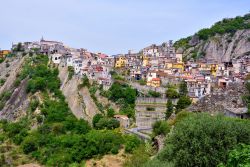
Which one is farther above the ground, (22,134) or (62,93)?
(62,93)

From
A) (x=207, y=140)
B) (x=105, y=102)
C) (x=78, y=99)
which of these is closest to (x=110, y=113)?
(x=105, y=102)

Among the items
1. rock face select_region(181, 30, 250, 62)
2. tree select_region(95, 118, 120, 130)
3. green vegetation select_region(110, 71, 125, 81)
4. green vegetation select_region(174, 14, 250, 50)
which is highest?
green vegetation select_region(174, 14, 250, 50)

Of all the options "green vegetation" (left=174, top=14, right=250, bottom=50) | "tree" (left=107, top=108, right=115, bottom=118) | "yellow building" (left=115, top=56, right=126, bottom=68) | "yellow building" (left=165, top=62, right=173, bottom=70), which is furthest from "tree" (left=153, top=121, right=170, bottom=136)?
"green vegetation" (left=174, top=14, right=250, bottom=50)

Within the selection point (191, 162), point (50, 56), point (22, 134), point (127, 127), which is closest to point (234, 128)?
point (191, 162)

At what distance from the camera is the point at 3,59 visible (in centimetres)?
7650

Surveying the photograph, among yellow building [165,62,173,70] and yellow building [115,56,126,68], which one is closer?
yellow building [165,62,173,70]

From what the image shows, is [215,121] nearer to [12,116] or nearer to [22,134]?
[22,134]

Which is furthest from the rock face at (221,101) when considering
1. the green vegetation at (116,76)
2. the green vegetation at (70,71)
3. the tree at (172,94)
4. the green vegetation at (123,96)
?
the green vegetation at (70,71)

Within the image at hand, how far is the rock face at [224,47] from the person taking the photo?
7287 cm

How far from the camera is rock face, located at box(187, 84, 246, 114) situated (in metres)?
30.1

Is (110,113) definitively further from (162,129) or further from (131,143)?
(162,129)

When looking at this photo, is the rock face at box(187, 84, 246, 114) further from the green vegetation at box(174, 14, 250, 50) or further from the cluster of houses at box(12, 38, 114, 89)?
the green vegetation at box(174, 14, 250, 50)

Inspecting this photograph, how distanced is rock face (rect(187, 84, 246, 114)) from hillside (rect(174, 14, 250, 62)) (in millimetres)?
41576

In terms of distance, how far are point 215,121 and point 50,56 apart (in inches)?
1910
